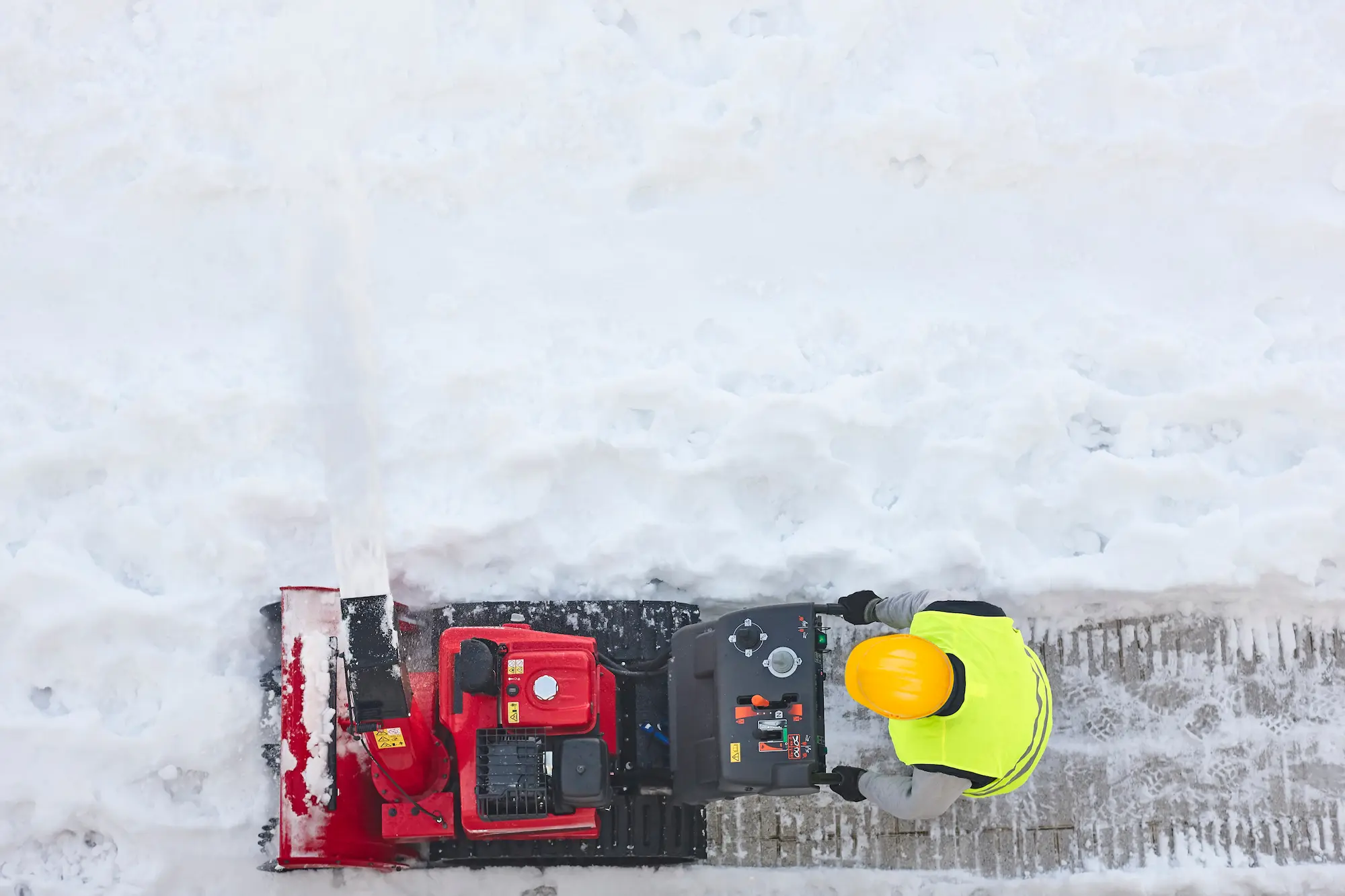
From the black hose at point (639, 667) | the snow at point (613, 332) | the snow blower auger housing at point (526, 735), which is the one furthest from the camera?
the snow at point (613, 332)

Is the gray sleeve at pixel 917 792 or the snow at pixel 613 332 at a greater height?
the snow at pixel 613 332

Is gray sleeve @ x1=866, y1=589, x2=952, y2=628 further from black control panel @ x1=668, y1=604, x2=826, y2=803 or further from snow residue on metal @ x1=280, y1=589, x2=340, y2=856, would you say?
snow residue on metal @ x1=280, y1=589, x2=340, y2=856

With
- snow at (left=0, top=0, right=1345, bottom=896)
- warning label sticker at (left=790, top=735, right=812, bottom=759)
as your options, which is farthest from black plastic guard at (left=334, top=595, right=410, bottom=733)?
warning label sticker at (left=790, top=735, right=812, bottom=759)

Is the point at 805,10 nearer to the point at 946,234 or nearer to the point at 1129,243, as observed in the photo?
the point at 946,234

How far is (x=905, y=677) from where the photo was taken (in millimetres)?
3543

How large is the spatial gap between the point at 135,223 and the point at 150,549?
61.4 inches

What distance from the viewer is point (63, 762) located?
14.7 feet

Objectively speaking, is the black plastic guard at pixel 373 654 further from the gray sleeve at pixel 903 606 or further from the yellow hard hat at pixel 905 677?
the gray sleeve at pixel 903 606

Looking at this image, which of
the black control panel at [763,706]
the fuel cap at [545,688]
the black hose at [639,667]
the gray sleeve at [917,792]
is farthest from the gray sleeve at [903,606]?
the fuel cap at [545,688]

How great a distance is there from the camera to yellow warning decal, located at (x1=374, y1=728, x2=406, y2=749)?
12.3 ft

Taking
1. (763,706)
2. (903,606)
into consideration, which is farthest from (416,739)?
(903,606)

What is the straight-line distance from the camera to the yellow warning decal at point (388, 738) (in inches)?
148

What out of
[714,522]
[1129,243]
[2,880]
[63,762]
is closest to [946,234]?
[1129,243]

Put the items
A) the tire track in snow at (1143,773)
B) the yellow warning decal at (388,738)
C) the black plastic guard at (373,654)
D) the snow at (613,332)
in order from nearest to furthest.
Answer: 1. the black plastic guard at (373,654)
2. the yellow warning decal at (388,738)
3. the snow at (613,332)
4. the tire track in snow at (1143,773)
